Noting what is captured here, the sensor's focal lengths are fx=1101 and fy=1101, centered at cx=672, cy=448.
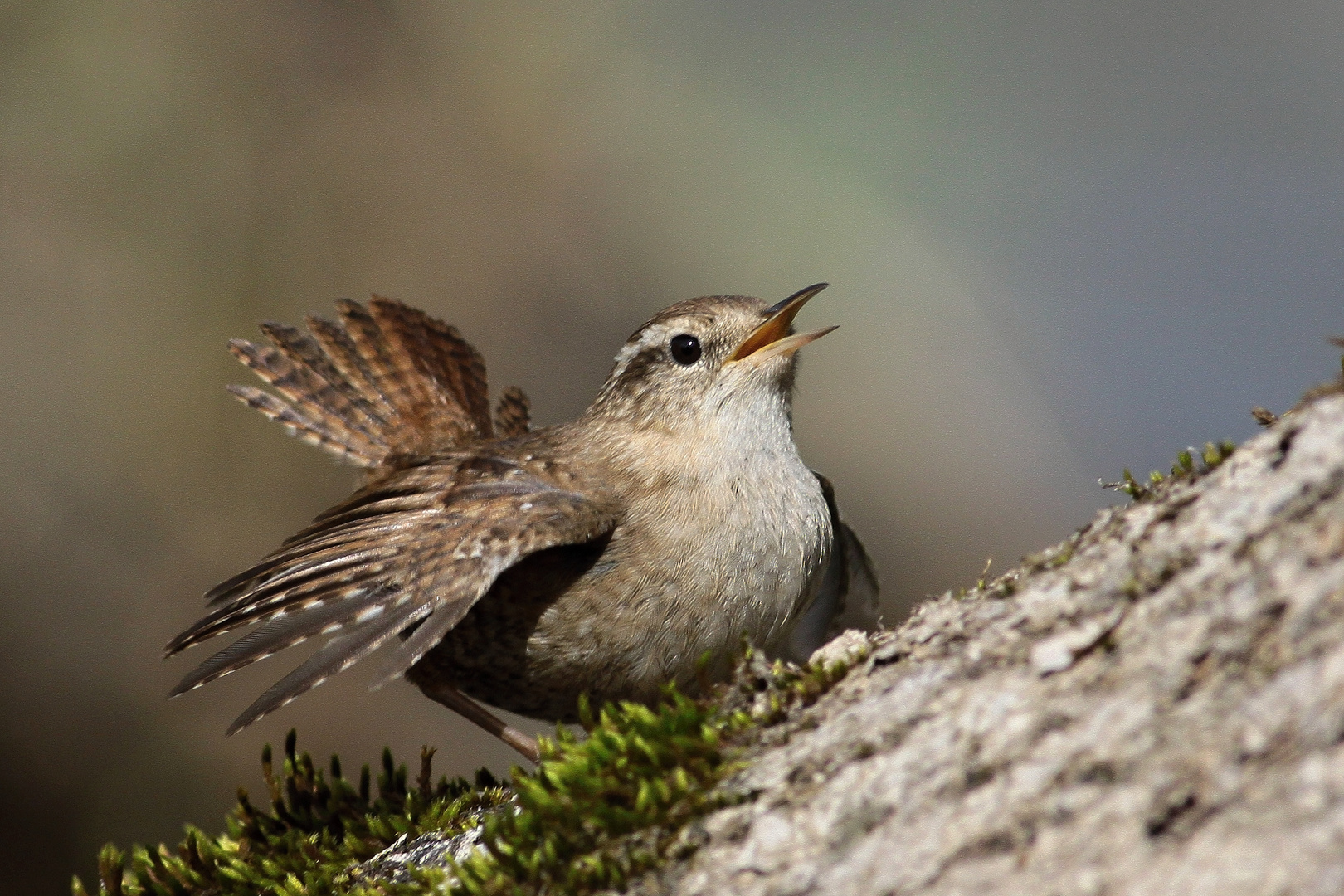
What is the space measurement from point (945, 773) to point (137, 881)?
2791 millimetres

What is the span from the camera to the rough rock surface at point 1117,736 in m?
1.50

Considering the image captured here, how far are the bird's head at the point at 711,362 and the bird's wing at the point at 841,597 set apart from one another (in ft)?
2.28

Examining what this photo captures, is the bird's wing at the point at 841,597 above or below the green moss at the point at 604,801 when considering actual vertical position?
below

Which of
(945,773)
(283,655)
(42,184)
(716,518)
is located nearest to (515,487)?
(716,518)

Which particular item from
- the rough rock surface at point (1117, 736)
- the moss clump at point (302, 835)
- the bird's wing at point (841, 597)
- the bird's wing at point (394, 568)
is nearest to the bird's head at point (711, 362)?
the bird's wing at point (394, 568)

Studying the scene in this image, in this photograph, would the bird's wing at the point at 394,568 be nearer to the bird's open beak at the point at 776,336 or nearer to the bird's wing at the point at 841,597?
the bird's open beak at the point at 776,336

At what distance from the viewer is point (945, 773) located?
180cm

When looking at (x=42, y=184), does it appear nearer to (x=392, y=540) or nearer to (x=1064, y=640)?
(x=392, y=540)

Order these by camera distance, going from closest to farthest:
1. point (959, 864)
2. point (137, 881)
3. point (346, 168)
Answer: point (959, 864) → point (137, 881) → point (346, 168)

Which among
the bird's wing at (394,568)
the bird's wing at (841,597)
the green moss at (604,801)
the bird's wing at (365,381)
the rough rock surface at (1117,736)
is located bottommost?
the bird's wing at (841,597)

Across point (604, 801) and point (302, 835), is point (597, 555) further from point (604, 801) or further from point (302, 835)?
point (604, 801)

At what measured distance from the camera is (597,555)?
3.70 metres

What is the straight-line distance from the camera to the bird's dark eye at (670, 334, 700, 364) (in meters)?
4.23

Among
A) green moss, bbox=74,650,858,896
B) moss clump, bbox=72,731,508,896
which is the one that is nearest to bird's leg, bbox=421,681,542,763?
moss clump, bbox=72,731,508,896
